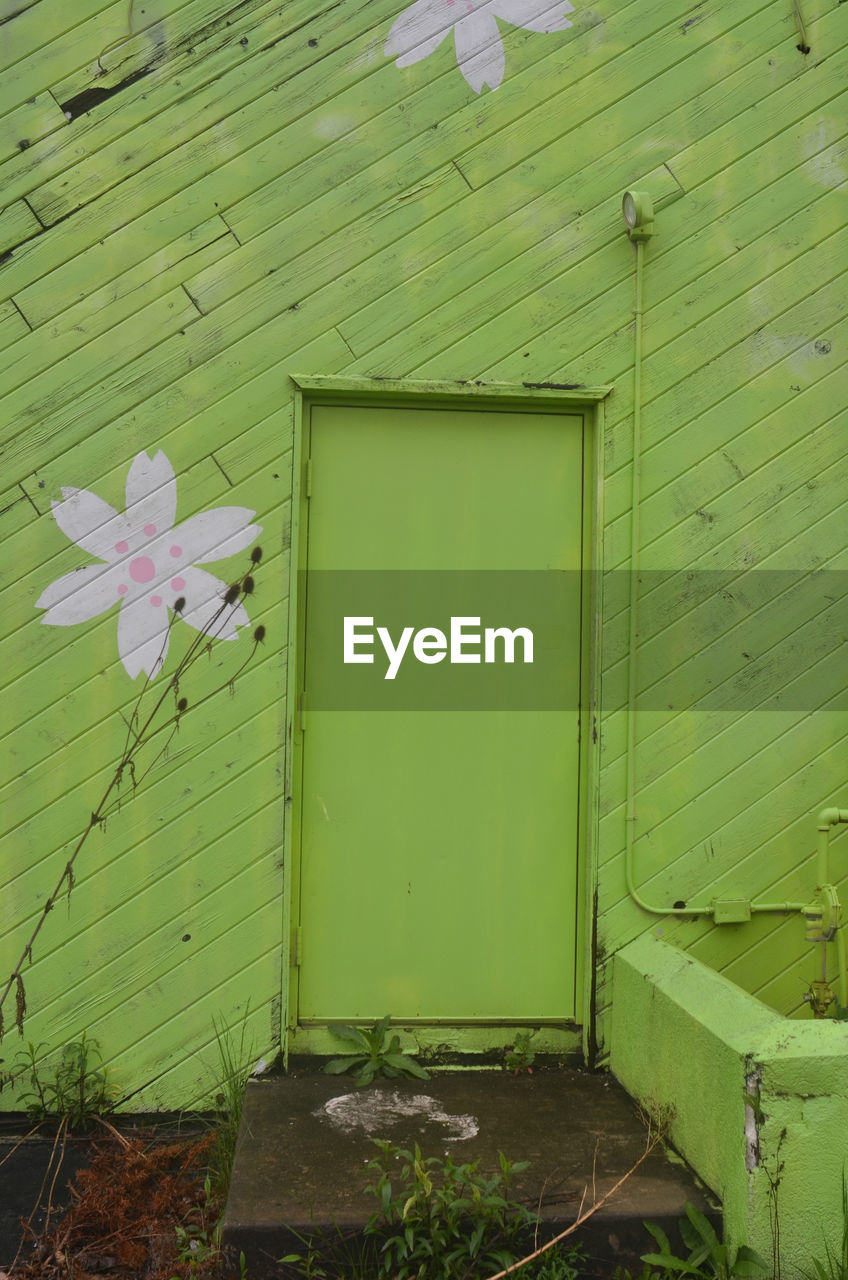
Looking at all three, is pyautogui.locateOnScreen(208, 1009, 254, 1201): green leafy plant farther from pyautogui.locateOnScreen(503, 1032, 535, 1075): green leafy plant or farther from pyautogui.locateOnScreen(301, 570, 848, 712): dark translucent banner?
pyautogui.locateOnScreen(301, 570, 848, 712): dark translucent banner

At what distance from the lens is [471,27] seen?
4.24m

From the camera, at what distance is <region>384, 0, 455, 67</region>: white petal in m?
4.21

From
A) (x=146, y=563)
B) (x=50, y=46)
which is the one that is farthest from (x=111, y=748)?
(x=50, y=46)

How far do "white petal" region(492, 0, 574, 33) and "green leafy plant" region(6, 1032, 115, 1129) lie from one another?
169 inches

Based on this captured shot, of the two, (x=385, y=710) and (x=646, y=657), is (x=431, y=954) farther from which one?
(x=646, y=657)

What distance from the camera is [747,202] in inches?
171

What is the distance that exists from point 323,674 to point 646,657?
1.30 meters

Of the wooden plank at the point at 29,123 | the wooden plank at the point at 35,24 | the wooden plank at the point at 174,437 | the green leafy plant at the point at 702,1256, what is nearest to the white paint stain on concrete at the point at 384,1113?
the green leafy plant at the point at 702,1256

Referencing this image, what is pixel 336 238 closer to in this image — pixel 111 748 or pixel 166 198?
pixel 166 198

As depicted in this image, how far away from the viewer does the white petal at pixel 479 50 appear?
4234 mm

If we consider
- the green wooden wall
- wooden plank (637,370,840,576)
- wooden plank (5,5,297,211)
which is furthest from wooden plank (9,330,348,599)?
wooden plank (637,370,840,576)

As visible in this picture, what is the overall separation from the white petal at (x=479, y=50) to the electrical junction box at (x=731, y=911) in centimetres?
338

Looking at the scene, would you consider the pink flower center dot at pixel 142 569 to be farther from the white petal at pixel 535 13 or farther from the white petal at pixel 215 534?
the white petal at pixel 535 13

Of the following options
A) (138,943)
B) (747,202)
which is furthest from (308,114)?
(138,943)
